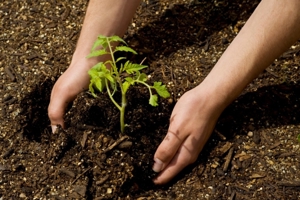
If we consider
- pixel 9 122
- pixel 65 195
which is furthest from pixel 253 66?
pixel 9 122

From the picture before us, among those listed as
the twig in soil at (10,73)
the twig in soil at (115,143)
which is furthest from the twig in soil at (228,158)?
the twig in soil at (10,73)

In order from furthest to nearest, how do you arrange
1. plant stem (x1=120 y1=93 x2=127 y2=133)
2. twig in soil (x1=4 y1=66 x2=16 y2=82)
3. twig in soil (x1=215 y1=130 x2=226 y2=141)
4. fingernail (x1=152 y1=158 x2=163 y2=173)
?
1. twig in soil (x1=4 y1=66 x2=16 y2=82)
2. twig in soil (x1=215 y1=130 x2=226 y2=141)
3. fingernail (x1=152 y1=158 x2=163 y2=173)
4. plant stem (x1=120 y1=93 x2=127 y2=133)

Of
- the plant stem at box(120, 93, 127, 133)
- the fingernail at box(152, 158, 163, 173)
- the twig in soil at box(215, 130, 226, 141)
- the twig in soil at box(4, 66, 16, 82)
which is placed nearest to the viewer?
the plant stem at box(120, 93, 127, 133)

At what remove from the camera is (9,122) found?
6.03 ft

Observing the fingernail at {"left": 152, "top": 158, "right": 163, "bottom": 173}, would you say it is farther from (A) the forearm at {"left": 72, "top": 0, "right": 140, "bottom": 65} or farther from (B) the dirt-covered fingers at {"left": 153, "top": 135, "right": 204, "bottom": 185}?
(A) the forearm at {"left": 72, "top": 0, "right": 140, "bottom": 65}

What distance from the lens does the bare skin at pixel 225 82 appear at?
1.64 m

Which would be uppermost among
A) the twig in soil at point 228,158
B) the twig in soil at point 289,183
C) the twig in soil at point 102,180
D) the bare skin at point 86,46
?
the bare skin at point 86,46

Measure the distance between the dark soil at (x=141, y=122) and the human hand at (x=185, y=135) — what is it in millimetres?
49

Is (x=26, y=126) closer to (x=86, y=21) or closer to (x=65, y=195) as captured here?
(x=65, y=195)

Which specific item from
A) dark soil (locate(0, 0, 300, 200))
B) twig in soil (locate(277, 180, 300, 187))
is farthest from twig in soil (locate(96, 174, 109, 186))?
twig in soil (locate(277, 180, 300, 187))

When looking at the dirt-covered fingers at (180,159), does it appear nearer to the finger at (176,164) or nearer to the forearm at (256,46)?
the finger at (176,164)

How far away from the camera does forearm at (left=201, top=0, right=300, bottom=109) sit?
5.35 ft

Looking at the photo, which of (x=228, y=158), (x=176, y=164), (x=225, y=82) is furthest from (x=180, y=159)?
(x=225, y=82)

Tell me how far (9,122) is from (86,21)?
51cm
